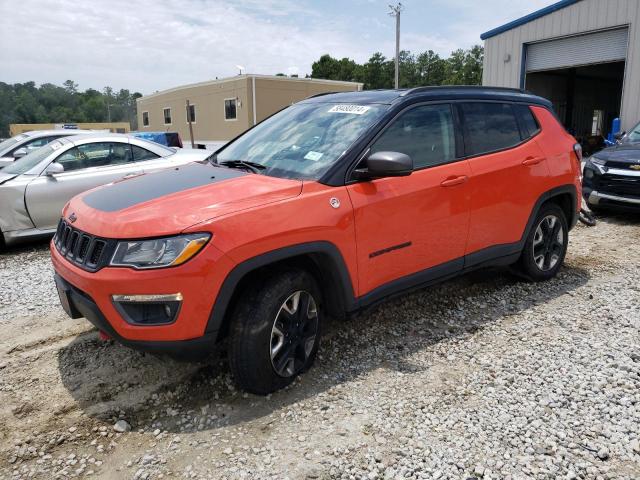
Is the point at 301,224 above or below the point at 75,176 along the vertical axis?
above

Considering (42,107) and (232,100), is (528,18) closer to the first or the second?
(232,100)

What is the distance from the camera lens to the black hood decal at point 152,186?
3.07m

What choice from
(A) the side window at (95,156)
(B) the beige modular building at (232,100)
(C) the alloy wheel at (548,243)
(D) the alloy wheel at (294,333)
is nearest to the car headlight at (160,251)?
(D) the alloy wheel at (294,333)

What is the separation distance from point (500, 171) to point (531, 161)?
491 millimetres

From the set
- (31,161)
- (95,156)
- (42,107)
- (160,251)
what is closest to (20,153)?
(31,161)

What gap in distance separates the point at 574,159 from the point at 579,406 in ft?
9.09

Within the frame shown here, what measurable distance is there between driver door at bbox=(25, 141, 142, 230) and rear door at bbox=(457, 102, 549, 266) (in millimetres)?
5126

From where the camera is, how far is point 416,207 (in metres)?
3.52

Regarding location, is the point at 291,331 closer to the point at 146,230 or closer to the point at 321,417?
the point at 321,417

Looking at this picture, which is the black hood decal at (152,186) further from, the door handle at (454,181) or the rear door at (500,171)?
the rear door at (500,171)

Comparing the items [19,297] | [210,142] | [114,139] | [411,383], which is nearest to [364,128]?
[411,383]

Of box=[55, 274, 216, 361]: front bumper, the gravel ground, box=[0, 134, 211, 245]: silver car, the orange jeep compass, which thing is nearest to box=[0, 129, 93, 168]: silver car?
box=[0, 134, 211, 245]: silver car

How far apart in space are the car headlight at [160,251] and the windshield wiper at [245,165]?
0.98 meters

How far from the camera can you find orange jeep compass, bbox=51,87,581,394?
106 inches
